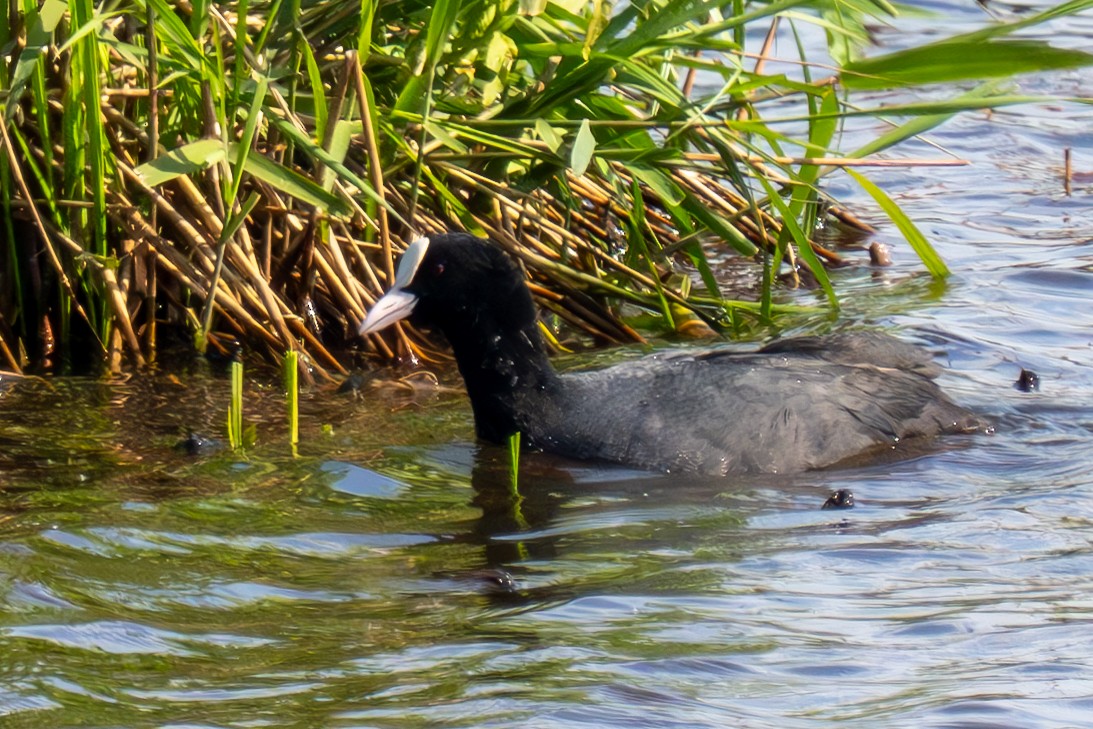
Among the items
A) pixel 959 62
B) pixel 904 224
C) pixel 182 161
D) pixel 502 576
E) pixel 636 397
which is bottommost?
pixel 502 576

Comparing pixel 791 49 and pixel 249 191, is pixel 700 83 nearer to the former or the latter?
pixel 791 49

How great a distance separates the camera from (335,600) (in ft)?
9.66

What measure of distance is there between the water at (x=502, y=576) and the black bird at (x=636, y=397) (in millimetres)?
90

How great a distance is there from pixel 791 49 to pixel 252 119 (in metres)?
5.57

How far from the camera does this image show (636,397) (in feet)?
13.6

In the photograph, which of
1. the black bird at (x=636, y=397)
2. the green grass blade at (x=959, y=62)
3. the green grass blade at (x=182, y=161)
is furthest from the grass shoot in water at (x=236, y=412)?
the green grass blade at (x=959, y=62)

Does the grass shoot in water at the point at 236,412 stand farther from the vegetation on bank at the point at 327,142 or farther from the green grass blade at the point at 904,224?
the green grass blade at the point at 904,224

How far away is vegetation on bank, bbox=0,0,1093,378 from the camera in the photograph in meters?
3.94

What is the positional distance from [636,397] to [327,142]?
3.24ft

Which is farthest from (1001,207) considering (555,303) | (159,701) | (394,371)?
(159,701)

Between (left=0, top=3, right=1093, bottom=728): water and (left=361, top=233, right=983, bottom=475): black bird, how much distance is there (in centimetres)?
9

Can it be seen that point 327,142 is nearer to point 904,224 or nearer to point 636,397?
point 636,397

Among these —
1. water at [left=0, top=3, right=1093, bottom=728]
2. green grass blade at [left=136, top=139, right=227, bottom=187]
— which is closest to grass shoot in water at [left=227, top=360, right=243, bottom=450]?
water at [left=0, top=3, right=1093, bottom=728]

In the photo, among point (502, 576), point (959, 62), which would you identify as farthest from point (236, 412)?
point (959, 62)
